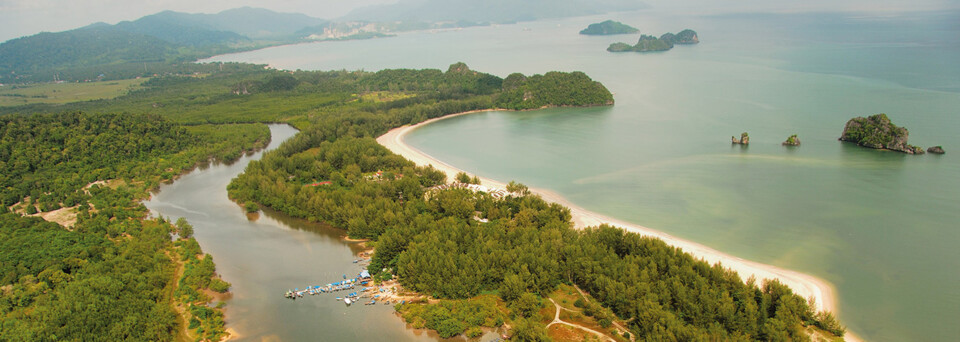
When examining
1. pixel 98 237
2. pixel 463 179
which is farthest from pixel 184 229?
pixel 463 179

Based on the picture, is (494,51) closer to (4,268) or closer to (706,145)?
(706,145)

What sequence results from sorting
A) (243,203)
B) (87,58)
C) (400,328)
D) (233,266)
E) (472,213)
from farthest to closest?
(87,58)
(243,203)
(472,213)
(233,266)
(400,328)

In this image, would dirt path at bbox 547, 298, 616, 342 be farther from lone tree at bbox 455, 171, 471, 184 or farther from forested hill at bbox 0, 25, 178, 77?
forested hill at bbox 0, 25, 178, 77

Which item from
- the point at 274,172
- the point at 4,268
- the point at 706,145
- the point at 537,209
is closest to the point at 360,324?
the point at 537,209

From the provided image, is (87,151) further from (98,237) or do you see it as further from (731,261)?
(731,261)

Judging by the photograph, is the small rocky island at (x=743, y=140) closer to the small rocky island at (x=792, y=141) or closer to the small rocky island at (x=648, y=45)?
the small rocky island at (x=792, y=141)

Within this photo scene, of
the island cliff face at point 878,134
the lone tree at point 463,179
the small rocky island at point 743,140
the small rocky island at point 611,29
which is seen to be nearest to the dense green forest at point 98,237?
the lone tree at point 463,179

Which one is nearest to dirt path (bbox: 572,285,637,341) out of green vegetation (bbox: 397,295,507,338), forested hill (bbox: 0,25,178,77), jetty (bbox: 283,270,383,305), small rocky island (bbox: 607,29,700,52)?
green vegetation (bbox: 397,295,507,338)
